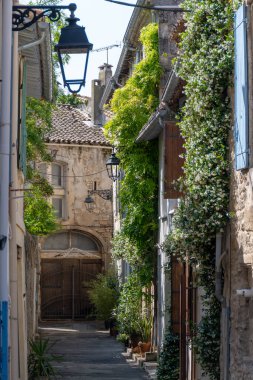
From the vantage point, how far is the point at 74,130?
41625 millimetres

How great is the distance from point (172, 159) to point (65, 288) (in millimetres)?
23738

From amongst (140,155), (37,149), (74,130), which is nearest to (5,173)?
(140,155)

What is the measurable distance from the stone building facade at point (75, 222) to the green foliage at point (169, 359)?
21.1 metres

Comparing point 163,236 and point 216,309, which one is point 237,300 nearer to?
point 216,309

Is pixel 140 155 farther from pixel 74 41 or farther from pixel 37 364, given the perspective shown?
pixel 74 41

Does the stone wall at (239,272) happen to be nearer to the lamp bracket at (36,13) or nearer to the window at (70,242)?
the lamp bracket at (36,13)

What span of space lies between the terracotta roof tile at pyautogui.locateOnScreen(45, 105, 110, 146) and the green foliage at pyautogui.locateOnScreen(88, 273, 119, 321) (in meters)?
7.60

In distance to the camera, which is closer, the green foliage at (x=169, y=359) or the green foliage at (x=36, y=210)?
the green foliage at (x=169, y=359)

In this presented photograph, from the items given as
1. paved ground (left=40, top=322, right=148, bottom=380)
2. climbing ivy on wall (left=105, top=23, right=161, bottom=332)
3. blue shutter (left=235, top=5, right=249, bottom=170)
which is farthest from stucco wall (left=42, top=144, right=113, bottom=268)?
blue shutter (left=235, top=5, right=249, bottom=170)

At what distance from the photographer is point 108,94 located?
34.5m

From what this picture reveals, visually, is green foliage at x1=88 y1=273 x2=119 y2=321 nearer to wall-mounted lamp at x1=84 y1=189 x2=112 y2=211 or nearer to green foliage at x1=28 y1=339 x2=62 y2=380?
wall-mounted lamp at x1=84 y1=189 x2=112 y2=211

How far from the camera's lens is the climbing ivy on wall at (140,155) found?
22922mm

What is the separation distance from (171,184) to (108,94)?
61.2 feet

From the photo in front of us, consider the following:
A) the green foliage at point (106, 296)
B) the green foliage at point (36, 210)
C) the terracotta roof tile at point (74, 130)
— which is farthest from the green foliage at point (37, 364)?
the terracotta roof tile at point (74, 130)
